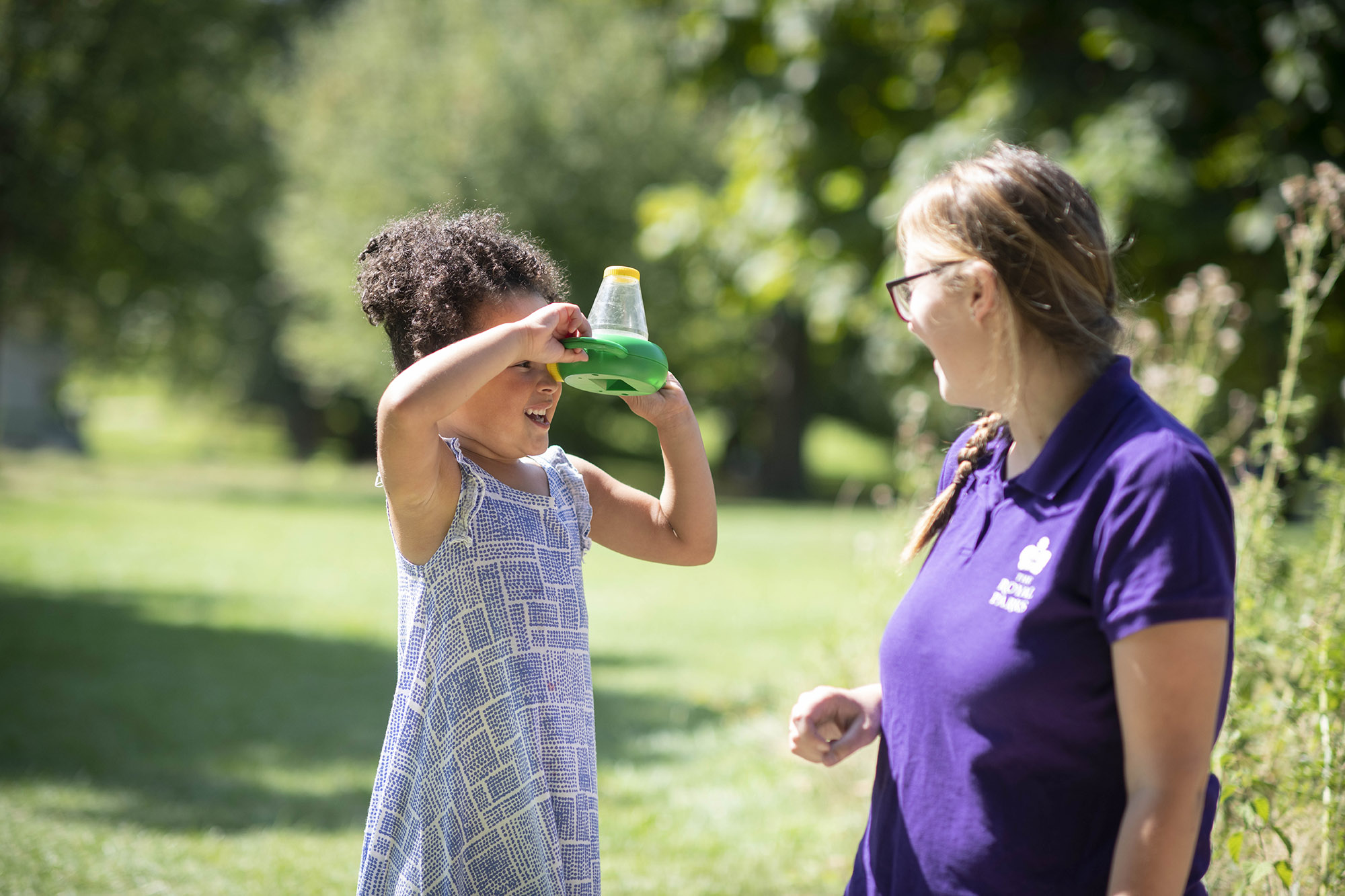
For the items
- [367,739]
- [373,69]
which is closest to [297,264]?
[373,69]

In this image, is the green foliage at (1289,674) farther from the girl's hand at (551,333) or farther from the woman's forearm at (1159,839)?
the girl's hand at (551,333)

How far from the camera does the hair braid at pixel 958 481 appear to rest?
2000mm

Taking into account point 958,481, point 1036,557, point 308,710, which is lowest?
point 308,710

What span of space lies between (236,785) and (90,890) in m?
1.59

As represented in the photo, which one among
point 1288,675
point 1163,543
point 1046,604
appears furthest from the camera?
point 1288,675

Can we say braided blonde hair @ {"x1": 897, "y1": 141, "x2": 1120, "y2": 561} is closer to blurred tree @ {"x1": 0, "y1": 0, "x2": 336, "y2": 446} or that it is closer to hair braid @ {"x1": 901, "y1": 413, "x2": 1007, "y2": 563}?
hair braid @ {"x1": 901, "y1": 413, "x2": 1007, "y2": 563}

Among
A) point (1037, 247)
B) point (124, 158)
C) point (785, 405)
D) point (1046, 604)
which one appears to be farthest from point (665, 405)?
Result: point (785, 405)

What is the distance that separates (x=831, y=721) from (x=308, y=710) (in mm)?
5554

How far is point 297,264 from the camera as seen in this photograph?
2372cm

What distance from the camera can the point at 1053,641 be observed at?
157 centimetres

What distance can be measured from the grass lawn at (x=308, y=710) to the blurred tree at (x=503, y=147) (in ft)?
35.0

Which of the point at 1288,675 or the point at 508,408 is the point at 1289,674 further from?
the point at 508,408

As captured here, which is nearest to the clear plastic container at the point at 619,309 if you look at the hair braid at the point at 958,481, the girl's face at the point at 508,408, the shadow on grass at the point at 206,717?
the girl's face at the point at 508,408

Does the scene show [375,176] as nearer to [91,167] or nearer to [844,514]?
[91,167]
